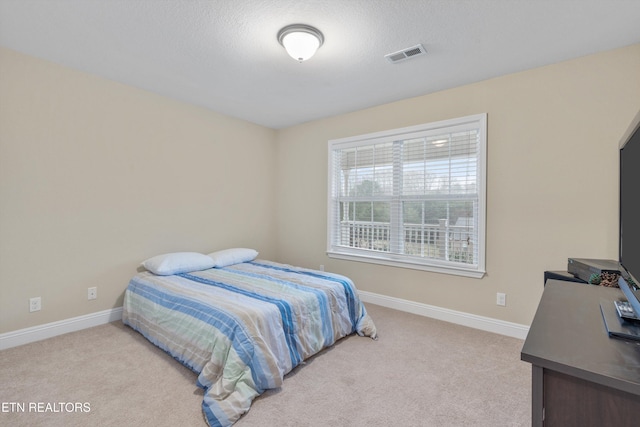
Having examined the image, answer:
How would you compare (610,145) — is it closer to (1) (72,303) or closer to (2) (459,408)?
(2) (459,408)

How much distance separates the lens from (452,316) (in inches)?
126

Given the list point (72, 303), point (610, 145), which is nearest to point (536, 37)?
point (610, 145)

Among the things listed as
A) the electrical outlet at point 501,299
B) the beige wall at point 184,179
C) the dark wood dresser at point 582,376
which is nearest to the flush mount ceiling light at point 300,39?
the beige wall at point 184,179

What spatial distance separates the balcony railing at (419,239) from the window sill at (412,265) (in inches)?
4.4

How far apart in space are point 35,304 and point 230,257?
A: 175 cm

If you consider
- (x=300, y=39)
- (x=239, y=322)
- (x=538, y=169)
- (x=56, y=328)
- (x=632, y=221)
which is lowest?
(x=56, y=328)

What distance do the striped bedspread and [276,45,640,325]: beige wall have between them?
1.26 m

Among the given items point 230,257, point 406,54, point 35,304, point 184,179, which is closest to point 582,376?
point 406,54

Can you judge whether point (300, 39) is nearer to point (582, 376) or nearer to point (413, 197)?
point (413, 197)

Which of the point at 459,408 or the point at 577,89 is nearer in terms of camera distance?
the point at 459,408

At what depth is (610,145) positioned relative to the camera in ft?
7.92

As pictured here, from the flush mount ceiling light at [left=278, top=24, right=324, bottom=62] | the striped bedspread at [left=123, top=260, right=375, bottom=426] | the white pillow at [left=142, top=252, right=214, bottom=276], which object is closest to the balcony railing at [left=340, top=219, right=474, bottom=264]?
the striped bedspread at [left=123, top=260, right=375, bottom=426]

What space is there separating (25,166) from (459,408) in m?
3.79

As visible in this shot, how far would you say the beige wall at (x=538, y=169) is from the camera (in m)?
2.42
